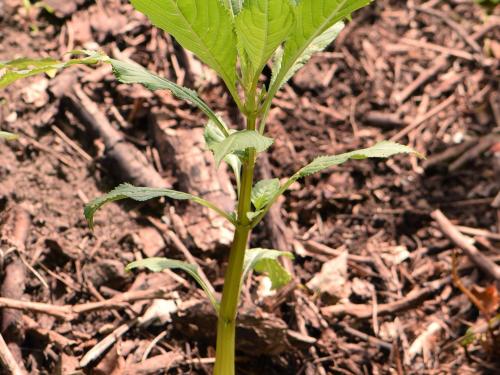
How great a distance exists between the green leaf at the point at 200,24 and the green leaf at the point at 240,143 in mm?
245

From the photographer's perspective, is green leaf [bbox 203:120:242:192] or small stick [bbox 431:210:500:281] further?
small stick [bbox 431:210:500:281]

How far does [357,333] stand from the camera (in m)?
2.34

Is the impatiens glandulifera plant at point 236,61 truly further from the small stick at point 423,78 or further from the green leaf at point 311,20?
the small stick at point 423,78

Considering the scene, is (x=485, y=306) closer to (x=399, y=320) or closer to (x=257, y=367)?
(x=399, y=320)

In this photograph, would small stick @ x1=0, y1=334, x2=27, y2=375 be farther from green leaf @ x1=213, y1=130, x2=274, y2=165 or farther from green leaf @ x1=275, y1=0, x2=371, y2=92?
green leaf @ x1=275, y1=0, x2=371, y2=92

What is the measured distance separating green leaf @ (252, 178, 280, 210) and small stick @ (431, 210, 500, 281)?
3.88ft

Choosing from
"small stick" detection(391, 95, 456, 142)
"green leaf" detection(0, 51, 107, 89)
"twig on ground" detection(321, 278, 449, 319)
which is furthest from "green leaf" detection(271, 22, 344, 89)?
"small stick" detection(391, 95, 456, 142)

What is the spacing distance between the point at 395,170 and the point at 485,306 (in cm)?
85

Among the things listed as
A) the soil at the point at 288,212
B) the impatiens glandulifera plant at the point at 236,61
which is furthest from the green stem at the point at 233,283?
the soil at the point at 288,212

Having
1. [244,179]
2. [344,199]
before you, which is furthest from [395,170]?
[244,179]

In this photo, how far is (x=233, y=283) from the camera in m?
1.69

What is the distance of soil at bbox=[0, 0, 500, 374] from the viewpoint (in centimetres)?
216

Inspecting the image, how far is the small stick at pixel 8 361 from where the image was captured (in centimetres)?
180

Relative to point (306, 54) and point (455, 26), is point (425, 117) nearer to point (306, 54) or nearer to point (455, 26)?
point (455, 26)
